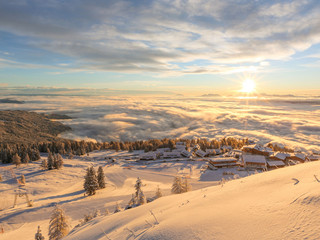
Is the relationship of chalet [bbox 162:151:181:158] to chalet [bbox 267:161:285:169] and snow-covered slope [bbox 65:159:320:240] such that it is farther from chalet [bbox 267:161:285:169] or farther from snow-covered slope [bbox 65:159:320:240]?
snow-covered slope [bbox 65:159:320:240]

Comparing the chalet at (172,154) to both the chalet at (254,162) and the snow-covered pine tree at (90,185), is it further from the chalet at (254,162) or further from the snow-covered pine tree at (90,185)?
the snow-covered pine tree at (90,185)

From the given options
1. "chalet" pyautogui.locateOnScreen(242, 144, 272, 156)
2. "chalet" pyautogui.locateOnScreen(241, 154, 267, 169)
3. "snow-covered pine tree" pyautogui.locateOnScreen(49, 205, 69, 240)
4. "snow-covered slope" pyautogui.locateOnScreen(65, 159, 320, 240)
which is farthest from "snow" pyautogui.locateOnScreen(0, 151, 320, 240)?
"chalet" pyautogui.locateOnScreen(242, 144, 272, 156)

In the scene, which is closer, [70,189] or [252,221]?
[252,221]

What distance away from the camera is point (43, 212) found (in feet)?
113

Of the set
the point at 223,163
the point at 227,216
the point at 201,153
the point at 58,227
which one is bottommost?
the point at 201,153

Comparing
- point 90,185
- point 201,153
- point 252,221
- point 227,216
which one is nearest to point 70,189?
point 90,185

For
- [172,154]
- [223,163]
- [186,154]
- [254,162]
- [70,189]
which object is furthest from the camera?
[172,154]

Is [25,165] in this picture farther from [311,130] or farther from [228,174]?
[311,130]

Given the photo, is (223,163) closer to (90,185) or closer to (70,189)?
(90,185)

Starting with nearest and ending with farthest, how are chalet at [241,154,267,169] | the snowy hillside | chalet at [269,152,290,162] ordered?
the snowy hillside
chalet at [241,154,267,169]
chalet at [269,152,290,162]

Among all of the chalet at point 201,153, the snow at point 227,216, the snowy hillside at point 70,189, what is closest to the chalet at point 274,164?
the snowy hillside at point 70,189

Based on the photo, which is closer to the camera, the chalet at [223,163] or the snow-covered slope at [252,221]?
the snow-covered slope at [252,221]

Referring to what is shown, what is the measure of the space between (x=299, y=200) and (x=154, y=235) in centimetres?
644

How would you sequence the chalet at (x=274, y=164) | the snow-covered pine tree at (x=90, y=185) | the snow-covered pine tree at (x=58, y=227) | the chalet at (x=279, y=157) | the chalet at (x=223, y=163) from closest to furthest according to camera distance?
the snow-covered pine tree at (x=58, y=227), the snow-covered pine tree at (x=90, y=185), the chalet at (x=274, y=164), the chalet at (x=223, y=163), the chalet at (x=279, y=157)
